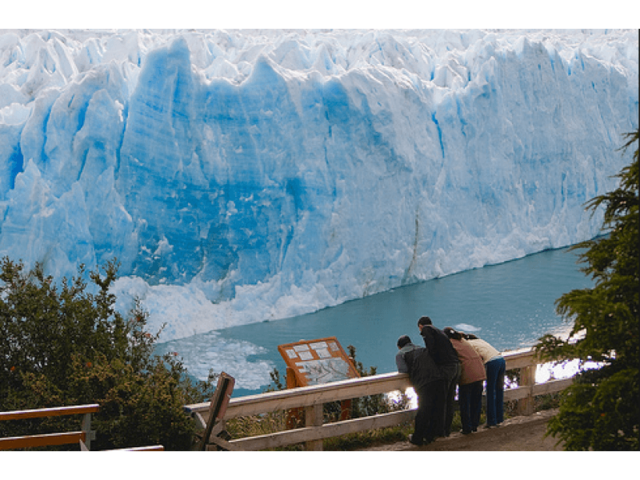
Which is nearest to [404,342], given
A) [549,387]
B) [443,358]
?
[443,358]

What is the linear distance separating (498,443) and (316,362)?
109 centimetres

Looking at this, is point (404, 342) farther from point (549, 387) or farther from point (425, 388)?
point (549, 387)

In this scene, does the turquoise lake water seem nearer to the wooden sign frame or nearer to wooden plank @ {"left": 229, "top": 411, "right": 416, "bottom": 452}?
the wooden sign frame

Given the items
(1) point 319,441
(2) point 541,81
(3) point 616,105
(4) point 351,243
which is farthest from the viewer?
(3) point 616,105

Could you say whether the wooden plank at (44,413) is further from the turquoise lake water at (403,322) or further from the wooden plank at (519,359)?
the turquoise lake water at (403,322)

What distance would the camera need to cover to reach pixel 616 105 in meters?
17.3

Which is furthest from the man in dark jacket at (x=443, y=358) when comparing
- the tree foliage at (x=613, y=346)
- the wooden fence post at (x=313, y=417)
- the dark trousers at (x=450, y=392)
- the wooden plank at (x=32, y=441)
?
the wooden plank at (x=32, y=441)

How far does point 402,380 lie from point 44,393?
1908 mm

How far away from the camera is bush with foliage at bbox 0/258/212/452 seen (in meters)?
2.99

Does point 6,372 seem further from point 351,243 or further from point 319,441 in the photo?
point 351,243

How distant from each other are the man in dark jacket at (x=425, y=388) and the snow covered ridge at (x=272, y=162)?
8.14m

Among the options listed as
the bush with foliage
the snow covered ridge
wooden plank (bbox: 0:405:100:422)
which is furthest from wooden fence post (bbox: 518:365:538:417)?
the snow covered ridge

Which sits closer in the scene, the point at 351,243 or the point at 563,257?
the point at 351,243

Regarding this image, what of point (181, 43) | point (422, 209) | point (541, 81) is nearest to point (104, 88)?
point (181, 43)
